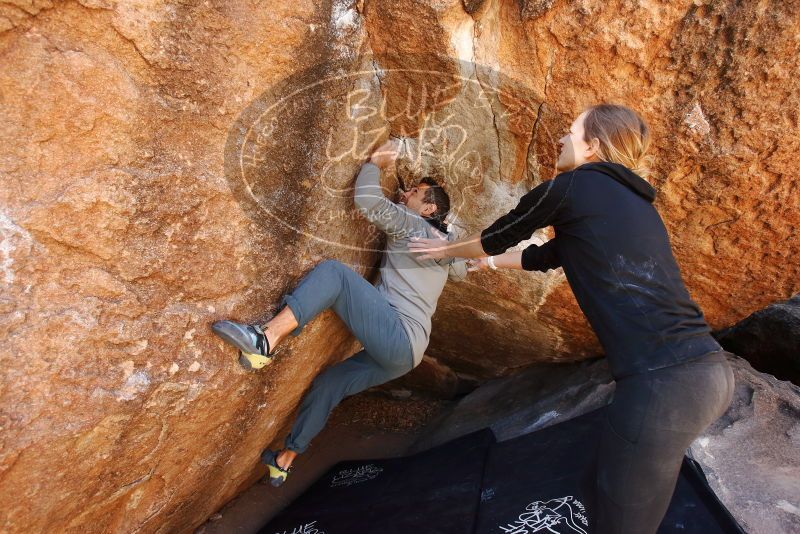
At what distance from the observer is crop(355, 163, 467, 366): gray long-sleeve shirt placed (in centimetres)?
256

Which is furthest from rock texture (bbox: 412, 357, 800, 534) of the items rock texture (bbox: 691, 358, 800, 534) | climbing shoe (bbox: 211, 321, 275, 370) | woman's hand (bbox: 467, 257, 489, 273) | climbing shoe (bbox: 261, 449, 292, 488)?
climbing shoe (bbox: 211, 321, 275, 370)

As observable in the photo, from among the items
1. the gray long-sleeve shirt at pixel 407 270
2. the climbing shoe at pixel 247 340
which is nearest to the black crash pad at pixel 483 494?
the gray long-sleeve shirt at pixel 407 270

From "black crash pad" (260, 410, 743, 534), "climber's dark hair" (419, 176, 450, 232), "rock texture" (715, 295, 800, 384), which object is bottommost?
"rock texture" (715, 295, 800, 384)

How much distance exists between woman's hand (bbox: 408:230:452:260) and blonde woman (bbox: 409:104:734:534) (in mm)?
515

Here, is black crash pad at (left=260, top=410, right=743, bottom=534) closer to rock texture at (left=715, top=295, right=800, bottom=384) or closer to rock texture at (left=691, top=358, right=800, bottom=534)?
rock texture at (left=691, top=358, right=800, bottom=534)

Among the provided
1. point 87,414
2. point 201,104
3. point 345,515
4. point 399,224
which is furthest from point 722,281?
point 87,414

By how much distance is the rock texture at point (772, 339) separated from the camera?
11.6 feet

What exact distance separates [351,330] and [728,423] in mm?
1714

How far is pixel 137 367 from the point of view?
2021mm

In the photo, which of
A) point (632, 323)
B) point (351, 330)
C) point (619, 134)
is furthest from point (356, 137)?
point (632, 323)

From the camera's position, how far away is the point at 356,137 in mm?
2494

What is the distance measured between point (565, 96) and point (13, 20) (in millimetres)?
1882

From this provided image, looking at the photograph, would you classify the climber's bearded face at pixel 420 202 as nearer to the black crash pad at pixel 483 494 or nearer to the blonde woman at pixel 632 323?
the blonde woman at pixel 632 323

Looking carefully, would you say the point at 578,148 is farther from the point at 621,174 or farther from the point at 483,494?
the point at 483,494
